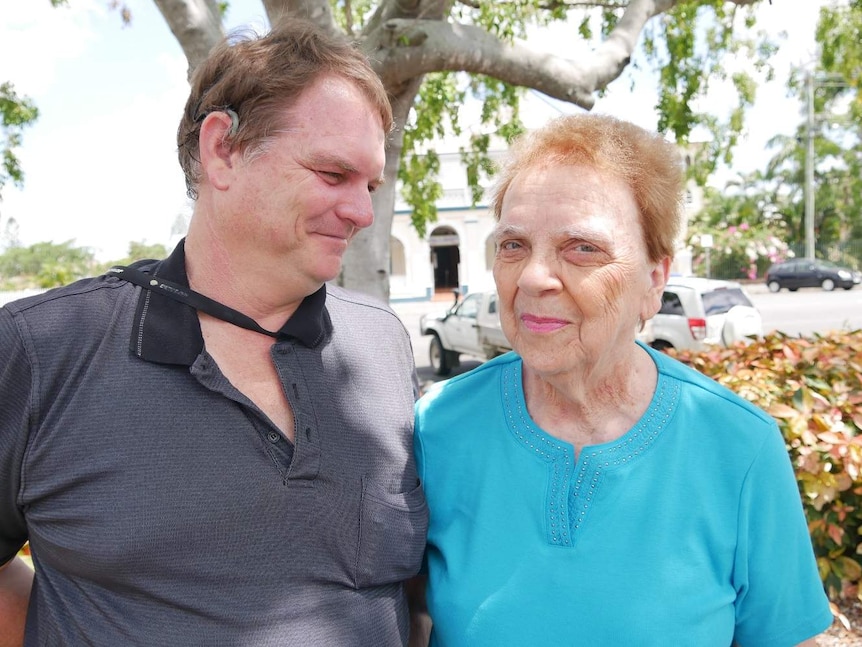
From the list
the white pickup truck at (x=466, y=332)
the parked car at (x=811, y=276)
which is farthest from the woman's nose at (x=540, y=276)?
the parked car at (x=811, y=276)

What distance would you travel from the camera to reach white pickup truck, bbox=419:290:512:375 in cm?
1219

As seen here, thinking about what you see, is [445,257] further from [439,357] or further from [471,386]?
[471,386]

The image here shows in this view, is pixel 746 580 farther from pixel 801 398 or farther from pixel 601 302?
pixel 801 398

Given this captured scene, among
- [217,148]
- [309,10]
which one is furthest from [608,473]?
[309,10]

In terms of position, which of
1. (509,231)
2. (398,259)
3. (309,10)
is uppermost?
(309,10)

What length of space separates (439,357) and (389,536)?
39.4ft

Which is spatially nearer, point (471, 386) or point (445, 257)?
point (471, 386)

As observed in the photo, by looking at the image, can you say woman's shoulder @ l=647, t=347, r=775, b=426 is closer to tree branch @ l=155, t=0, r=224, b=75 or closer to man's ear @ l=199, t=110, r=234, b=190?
man's ear @ l=199, t=110, r=234, b=190

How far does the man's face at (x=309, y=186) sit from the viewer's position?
1.60 meters

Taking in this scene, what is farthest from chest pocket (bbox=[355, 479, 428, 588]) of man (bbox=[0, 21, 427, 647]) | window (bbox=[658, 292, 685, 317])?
window (bbox=[658, 292, 685, 317])

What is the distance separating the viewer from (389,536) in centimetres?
168

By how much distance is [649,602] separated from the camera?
1.50m

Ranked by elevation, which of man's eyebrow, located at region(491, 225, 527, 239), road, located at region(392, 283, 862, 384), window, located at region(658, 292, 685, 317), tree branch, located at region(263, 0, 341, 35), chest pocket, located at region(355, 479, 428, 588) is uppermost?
tree branch, located at region(263, 0, 341, 35)

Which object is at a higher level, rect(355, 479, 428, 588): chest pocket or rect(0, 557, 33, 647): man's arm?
rect(355, 479, 428, 588): chest pocket
